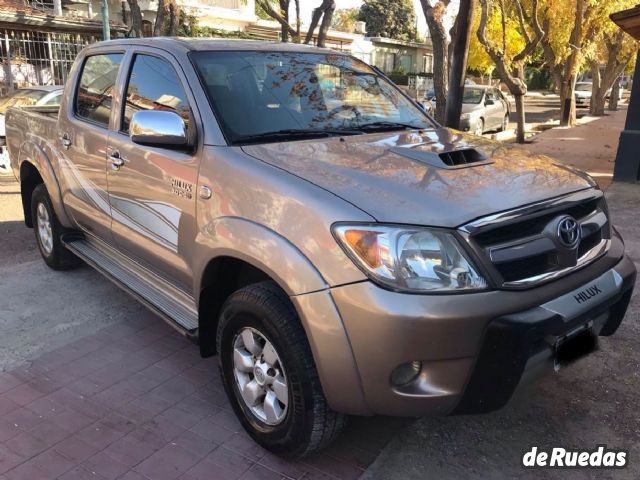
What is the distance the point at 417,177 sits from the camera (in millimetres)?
2602

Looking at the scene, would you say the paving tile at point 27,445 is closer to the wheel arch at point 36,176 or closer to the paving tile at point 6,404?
the paving tile at point 6,404

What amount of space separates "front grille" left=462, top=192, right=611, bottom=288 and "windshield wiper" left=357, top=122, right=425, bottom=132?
47.7 inches

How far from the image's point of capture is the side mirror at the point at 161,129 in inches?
118

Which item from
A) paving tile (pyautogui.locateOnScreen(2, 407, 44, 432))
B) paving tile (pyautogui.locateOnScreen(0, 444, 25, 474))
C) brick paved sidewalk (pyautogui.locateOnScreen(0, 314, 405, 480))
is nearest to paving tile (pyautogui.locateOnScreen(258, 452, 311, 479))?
brick paved sidewalk (pyautogui.locateOnScreen(0, 314, 405, 480))

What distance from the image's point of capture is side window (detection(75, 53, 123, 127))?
4.05 m

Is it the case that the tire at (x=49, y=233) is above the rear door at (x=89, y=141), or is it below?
below

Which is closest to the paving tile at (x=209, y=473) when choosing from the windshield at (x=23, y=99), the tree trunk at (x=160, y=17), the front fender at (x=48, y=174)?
the front fender at (x=48, y=174)

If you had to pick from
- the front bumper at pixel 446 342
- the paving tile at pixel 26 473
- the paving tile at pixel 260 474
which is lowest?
the paving tile at pixel 26 473

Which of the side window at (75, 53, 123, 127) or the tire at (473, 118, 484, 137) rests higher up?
the side window at (75, 53, 123, 127)

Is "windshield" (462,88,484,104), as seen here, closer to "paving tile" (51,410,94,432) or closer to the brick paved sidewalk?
the brick paved sidewalk

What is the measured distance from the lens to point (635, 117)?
362 inches

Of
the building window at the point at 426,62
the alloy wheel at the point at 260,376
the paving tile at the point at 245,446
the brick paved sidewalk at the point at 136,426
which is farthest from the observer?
the building window at the point at 426,62

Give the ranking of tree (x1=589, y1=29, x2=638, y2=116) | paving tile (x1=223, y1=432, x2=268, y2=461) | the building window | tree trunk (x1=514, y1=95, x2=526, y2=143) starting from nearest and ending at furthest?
1. paving tile (x1=223, y1=432, x2=268, y2=461)
2. tree trunk (x1=514, y1=95, x2=526, y2=143)
3. tree (x1=589, y1=29, x2=638, y2=116)
4. the building window

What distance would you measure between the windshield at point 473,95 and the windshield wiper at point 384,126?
14.0 m
